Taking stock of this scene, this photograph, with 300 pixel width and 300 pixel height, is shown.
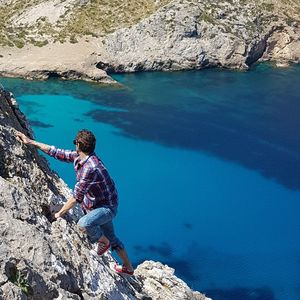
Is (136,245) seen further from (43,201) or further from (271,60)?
(271,60)

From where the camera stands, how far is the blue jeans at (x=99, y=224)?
299 inches

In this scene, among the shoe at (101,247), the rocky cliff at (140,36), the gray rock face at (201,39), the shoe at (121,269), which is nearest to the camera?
the shoe at (101,247)

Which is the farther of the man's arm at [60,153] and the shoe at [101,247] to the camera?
the shoe at [101,247]

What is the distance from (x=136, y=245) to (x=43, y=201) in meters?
15.8

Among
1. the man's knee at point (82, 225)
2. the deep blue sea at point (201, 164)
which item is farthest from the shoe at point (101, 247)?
the deep blue sea at point (201, 164)

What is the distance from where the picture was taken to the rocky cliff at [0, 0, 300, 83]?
5291cm

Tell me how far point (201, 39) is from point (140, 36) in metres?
7.55

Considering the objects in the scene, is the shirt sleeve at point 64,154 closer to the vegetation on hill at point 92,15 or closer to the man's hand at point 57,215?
the man's hand at point 57,215

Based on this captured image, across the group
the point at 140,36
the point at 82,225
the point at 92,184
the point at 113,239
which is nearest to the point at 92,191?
the point at 92,184

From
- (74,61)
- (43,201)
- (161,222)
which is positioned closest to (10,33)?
(74,61)

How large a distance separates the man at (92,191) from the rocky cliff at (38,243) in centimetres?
25

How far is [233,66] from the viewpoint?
193 ft

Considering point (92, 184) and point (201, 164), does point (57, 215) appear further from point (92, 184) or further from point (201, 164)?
point (201, 164)

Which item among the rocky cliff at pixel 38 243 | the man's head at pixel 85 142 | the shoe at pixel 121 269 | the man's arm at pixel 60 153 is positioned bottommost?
the rocky cliff at pixel 38 243
